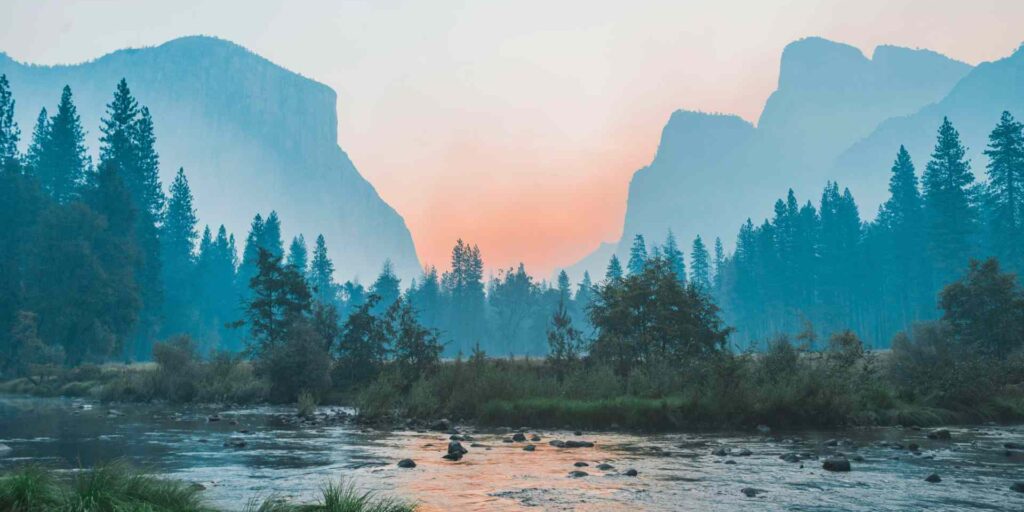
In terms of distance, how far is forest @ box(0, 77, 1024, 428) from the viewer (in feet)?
78.0

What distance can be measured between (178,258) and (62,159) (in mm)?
20930

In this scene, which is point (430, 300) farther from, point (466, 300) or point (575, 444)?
point (575, 444)

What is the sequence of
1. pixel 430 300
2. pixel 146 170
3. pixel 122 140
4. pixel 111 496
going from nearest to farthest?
pixel 111 496 < pixel 122 140 < pixel 146 170 < pixel 430 300

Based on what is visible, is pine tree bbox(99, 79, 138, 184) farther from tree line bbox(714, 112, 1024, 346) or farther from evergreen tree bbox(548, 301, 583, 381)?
tree line bbox(714, 112, 1024, 346)

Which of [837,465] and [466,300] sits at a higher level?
[466,300]

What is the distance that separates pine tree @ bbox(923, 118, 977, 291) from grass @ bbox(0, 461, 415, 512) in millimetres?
72394

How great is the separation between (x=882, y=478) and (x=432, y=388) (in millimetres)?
17607

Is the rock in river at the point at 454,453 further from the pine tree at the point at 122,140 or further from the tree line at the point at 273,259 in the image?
the pine tree at the point at 122,140

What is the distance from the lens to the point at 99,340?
51031 mm

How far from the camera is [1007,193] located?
64000 millimetres

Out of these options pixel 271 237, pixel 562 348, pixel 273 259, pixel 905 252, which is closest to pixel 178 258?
pixel 271 237

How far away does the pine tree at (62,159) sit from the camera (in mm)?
70312

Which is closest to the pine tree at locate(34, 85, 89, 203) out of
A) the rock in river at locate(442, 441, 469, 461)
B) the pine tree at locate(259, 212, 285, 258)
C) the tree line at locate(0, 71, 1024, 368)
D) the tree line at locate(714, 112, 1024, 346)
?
the tree line at locate(0, 71, 1024, 368)

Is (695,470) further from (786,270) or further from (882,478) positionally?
(786,270)
